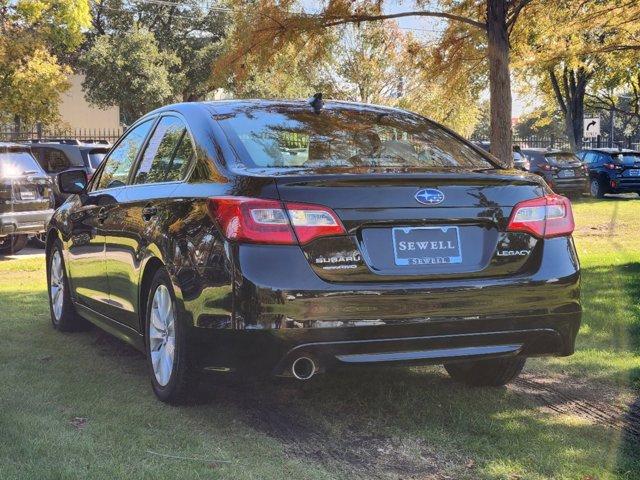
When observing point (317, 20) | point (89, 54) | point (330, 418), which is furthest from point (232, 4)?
point (89, 54)

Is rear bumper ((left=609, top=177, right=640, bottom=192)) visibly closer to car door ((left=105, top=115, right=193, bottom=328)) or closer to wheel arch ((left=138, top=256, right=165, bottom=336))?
car door ((left=105, top=115, right=193, bottom=328))

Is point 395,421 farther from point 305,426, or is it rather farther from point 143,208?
point 143,208

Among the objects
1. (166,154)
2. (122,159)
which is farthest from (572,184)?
(166,154)

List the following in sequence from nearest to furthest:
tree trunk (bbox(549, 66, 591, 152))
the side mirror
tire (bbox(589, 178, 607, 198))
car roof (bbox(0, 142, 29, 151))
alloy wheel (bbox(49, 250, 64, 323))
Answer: the side mirror < alloy wheel (bbox(49, 250, 64, 323)) < car roof (bbox(0, 142, 29, 151)) < tire (bbox(589, 178, 607, 198)) < tree trunk (bbox(549, 66, 591, 152))

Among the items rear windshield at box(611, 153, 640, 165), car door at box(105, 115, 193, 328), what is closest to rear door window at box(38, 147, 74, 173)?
car door at box(105, 115, 193, 328)

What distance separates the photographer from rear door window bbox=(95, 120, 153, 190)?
18.7ft

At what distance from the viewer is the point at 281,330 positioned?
12.5 ft

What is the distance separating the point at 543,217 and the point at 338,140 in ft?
3.79

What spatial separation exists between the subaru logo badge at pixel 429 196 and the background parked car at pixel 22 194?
9.40m

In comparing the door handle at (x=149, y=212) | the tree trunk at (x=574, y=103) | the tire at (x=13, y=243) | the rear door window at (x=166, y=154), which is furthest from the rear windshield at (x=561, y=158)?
the door handle at (x=149, y=212)

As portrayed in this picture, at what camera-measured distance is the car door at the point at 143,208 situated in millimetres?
4734

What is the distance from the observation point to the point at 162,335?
464cm

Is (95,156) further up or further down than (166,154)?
further up

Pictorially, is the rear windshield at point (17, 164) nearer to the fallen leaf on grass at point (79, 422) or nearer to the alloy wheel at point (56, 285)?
the alloy wheel at point (56, 285)
